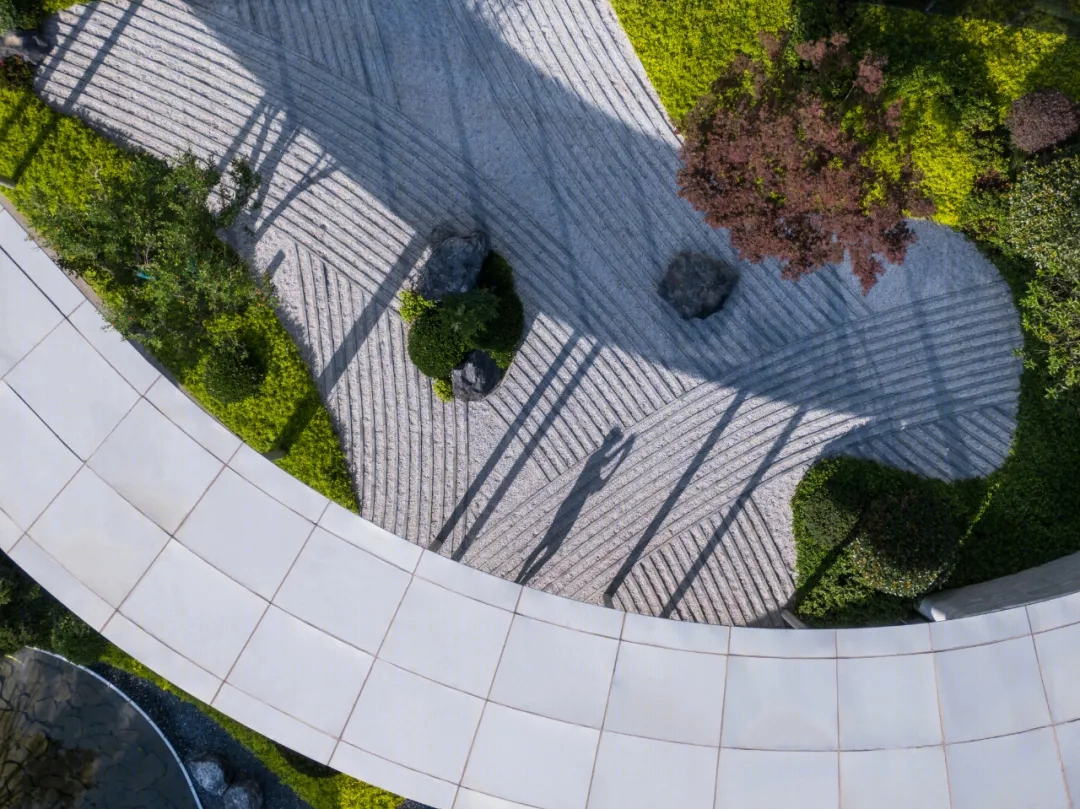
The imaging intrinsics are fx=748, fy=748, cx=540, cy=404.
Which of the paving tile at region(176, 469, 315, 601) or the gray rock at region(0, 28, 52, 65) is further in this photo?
the gray rock at region(0, 28, 52, 65)

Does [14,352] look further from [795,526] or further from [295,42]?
[795,526]

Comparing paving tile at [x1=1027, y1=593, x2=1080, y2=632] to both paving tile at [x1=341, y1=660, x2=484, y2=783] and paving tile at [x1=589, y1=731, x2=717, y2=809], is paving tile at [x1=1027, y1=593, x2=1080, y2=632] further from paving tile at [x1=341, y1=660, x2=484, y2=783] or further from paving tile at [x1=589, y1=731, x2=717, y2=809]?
paving tile at [x1=341, y1=660, x2=484, y2=783]

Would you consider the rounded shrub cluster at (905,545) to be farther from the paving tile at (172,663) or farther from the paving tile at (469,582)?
the paving tile at (172,663)

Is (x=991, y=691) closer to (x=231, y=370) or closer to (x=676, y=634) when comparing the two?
(x=676, y=634)

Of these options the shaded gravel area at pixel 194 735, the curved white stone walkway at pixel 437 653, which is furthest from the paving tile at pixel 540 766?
the shaded gravel area at pixel 194 735

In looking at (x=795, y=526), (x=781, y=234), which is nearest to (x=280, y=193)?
(x=781, y=234)

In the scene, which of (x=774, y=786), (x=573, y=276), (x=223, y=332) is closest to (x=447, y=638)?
(x=774, y=786)

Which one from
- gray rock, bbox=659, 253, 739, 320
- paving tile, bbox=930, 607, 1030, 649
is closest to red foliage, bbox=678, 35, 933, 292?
gray rock, bbox=659, 253, 739, 320
